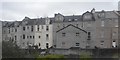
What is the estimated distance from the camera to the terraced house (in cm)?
651

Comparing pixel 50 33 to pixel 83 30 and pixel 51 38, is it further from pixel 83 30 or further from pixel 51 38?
pixel 83 30

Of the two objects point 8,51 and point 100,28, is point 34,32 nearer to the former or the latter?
point 100,28

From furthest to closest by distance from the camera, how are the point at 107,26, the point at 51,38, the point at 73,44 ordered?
1. the point at 51,38
2. the point at 107,26
3. the point at 73,44

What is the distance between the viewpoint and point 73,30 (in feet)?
21.0

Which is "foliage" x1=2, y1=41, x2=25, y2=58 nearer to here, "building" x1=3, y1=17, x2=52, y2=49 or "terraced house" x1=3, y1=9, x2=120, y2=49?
"terraced house" x1=3, y1=9, x2=120, y2=49

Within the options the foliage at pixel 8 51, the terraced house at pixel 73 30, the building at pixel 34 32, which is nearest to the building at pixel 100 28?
the terraced house at pixel 73 30

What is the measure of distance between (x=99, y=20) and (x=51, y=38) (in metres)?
1.99

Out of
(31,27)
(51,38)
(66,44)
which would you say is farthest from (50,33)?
(66,44)

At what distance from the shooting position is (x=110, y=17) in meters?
6.86

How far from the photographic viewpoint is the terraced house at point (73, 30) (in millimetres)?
6512

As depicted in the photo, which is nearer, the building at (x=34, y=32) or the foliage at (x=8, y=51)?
the foliage at (x=8, y=51)

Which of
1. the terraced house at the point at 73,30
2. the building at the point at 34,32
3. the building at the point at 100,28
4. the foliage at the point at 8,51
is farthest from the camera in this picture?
the building at the point at 34,32

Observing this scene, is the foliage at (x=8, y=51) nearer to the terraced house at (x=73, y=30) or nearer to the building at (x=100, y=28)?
the terraced house at (x=73, y=30)

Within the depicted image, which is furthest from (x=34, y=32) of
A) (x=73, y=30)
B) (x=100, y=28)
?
(x=100, y=28)
